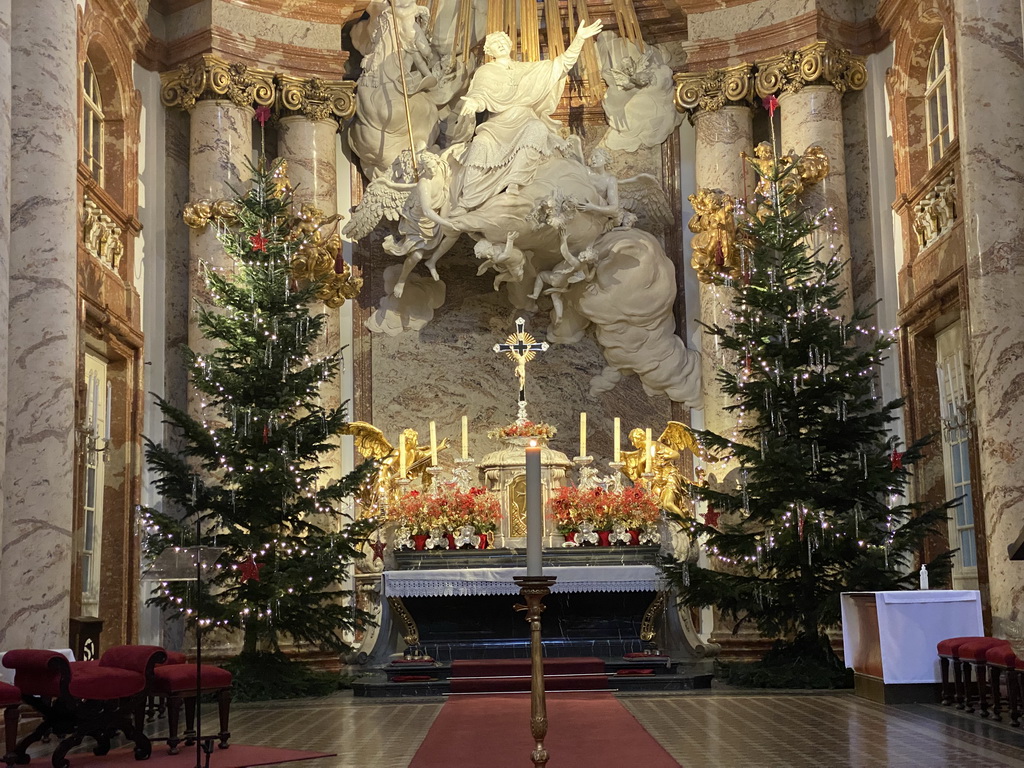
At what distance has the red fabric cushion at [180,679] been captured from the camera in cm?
886

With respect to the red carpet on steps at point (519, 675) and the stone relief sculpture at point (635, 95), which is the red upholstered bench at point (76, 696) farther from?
the stone relief sculpture at point (635, 95)

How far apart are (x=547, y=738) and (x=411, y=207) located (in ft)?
27.8

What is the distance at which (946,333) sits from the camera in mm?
14750

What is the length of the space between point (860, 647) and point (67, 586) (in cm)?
689

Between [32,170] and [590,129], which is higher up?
[590,129]

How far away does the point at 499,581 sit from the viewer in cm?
1430

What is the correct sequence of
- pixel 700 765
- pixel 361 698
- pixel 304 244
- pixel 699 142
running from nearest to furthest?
pixel 700 765
pixel 361 698
pixel 304 244
pixel 699 142

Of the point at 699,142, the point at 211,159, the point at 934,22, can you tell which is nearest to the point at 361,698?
the point at 211,159

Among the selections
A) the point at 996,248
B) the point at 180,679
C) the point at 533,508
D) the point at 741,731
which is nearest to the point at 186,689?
the point at 180,679

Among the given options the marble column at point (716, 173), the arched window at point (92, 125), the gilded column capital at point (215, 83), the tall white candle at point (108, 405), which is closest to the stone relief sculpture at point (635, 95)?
the marble column at point (716, 173)

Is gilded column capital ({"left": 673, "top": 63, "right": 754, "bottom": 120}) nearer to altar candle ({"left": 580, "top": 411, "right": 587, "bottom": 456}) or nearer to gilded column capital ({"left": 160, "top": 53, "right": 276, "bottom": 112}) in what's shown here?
altar candle ({"left": 580, "top": 411, "right": 587, "bottom": 456})

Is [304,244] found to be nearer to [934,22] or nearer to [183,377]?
[183,377]

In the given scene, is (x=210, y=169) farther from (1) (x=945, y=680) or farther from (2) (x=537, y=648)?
(2) (x=537, y=648)

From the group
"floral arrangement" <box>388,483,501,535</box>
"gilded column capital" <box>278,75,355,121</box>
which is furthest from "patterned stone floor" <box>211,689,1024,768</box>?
"gilded column capital" <box>278,75,355,121</box>
